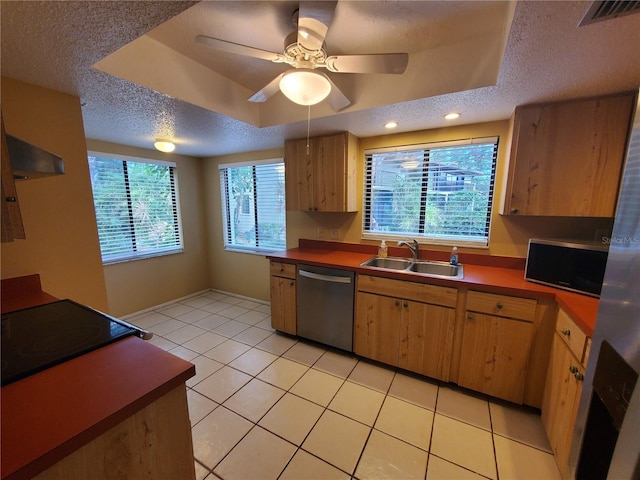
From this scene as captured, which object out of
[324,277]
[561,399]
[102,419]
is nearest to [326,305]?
[324,277]

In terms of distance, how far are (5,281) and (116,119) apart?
54.6 inches

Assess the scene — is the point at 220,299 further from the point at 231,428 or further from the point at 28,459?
the point at 28,459

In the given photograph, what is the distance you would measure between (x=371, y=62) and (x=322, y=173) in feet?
4.36

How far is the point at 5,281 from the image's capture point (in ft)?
4.43

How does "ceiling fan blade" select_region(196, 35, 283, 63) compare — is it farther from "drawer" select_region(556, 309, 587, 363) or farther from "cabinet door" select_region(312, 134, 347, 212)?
"drawer" select_region(556, 309, 587, 363)

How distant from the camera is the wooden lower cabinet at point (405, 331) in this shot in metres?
1.91

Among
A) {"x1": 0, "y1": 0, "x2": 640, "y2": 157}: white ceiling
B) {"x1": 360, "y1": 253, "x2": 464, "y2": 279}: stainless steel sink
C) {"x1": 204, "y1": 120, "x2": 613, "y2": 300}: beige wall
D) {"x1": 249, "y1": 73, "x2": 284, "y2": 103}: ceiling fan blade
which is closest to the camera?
{"x1": 0, "y1": 0, "x2": 640, "y2": 157}: white ceiling

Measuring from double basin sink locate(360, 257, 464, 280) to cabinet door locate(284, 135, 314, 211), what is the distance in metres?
0.87

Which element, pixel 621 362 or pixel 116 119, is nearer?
pixel 621 362

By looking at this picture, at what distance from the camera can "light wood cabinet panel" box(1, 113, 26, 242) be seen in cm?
81

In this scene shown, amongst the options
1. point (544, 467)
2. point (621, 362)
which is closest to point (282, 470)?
point (544, 467)

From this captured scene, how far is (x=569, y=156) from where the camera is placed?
1.63 meters

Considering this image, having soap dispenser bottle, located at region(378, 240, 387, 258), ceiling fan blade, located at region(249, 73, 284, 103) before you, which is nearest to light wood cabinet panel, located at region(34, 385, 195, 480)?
ceiling fan blade, located at region(249, 73, 284, 103)

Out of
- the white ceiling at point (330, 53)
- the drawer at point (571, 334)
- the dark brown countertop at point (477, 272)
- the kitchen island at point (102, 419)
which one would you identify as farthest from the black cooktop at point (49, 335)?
the drawer at point (571, 334)
